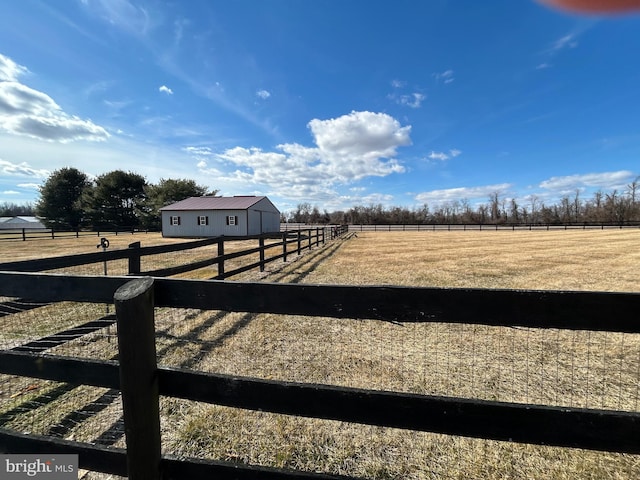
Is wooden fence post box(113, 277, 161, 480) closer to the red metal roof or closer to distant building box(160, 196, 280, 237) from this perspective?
distant building box(160, 196, 280, 237)

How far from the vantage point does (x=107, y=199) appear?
46.2m

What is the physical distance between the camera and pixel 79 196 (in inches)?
1949

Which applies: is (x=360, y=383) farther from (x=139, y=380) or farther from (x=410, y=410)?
(x=139, y=380)

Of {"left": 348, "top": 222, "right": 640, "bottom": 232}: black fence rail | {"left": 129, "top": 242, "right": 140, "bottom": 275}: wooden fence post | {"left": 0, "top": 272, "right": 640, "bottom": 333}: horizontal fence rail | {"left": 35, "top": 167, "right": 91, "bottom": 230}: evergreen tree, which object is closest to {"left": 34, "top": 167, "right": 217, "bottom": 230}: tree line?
{"left": 35, "top": 167, "right": 91, "bottom": 230}: evergreen tree

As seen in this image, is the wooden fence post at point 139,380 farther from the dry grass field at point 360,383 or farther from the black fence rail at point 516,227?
the black fence rail at point 516,227

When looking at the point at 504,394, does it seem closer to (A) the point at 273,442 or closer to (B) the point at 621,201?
(A) the point at 273,442

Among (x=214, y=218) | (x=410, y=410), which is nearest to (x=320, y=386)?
(x=410, y=410)

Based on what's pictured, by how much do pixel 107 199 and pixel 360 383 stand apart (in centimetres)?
5416

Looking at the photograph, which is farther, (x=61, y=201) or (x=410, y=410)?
(x=61, y=201)

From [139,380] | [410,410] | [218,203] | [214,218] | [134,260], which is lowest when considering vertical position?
[410,410]

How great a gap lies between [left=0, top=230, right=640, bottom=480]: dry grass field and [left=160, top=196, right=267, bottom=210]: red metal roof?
28.1 metres

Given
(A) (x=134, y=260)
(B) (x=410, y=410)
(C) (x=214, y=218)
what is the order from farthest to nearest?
1. (C) (x=214, y=218)
2. (A) (x=134, y=260)
3. (B) (x=410, y=410)

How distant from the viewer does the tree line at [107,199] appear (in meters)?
45.1

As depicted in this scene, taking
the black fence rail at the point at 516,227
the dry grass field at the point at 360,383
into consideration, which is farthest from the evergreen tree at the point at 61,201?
the dry grass field at the point at 360,383
